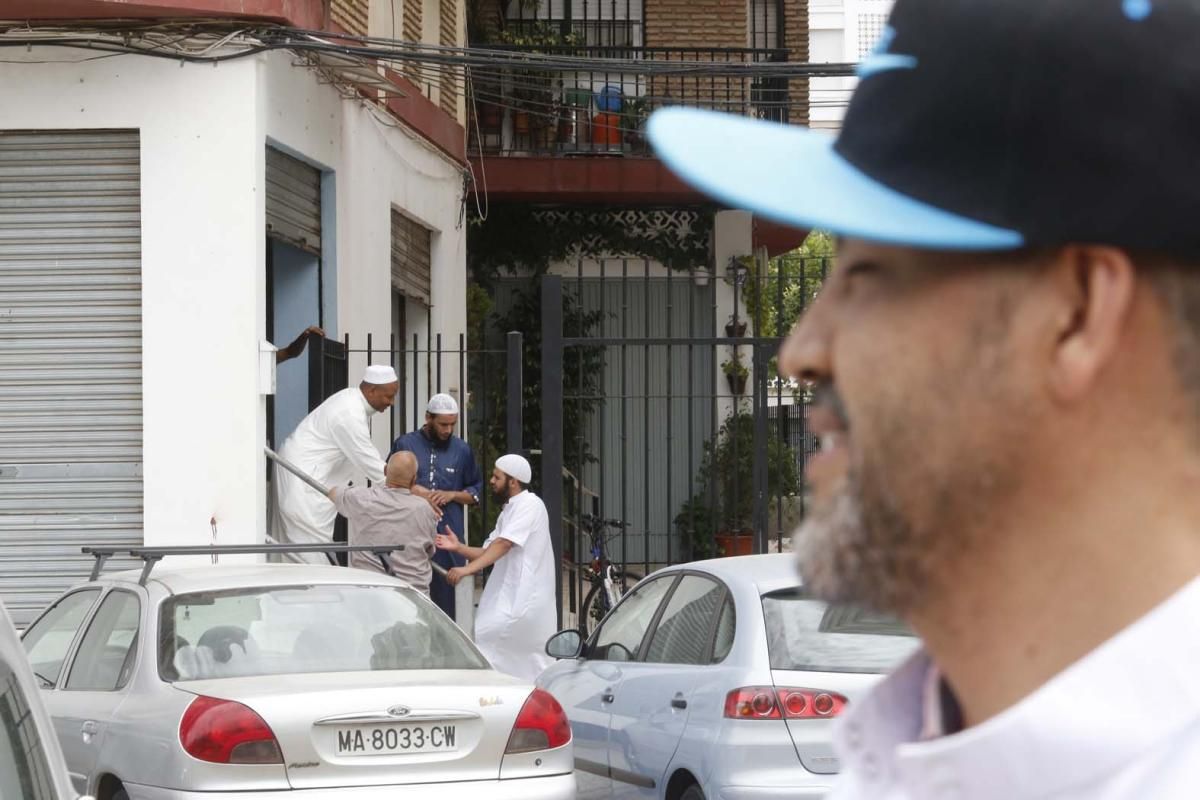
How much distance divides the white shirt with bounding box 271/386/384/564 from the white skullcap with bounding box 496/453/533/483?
2.70 ft

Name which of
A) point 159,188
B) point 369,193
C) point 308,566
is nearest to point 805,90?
point 369,193

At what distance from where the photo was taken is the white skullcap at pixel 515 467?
1160 cm

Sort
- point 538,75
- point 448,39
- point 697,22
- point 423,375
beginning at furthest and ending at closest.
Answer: point 697,22 < point 538,75 < point 448,39 < point 423,375

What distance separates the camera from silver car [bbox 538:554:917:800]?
664 cm

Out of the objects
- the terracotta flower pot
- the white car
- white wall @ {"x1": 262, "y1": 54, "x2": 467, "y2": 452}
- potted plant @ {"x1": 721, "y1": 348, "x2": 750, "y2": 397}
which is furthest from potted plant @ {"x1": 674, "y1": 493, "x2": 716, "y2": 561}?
the white car

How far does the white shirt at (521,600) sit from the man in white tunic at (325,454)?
104cm

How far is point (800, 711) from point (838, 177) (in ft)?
18.6

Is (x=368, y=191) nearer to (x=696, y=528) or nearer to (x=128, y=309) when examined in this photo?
(x=128, y=309)

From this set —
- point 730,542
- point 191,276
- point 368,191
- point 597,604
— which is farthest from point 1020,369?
point 730,542

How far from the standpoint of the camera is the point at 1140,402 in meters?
1.15

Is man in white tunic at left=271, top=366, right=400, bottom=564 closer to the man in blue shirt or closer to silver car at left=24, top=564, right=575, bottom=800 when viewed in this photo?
the man in blue shirt

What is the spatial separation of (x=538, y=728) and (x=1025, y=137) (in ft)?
19.9

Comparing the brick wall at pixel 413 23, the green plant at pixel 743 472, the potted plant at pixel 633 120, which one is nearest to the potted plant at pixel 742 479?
the green plant at pixel 743 472

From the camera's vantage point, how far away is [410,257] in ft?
54.9
